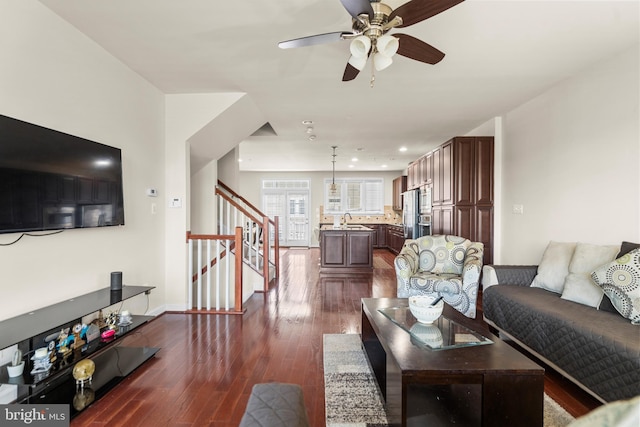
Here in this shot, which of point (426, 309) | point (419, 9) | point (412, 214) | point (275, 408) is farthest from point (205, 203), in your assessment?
point (412, 214)

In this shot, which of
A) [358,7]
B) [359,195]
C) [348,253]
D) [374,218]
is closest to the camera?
[358,7]

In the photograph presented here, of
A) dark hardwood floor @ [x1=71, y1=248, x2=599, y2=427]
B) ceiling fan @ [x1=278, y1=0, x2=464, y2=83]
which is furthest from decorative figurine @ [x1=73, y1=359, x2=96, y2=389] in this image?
ceiling fan @ [x1=278, y1=0, x2=464, y2=83]

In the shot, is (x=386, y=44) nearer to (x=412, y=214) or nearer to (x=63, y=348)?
(x=63, y=348)

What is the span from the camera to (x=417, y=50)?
2.07 m

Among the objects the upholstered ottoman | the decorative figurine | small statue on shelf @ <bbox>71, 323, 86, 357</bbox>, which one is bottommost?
the decorative figurine

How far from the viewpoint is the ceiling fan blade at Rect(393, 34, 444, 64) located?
6.41 feet

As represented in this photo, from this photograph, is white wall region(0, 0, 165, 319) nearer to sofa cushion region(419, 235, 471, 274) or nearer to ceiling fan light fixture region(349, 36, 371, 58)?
ceiling fan light fixture region(349, 36, 371, 58)

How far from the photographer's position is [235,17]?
221 cm

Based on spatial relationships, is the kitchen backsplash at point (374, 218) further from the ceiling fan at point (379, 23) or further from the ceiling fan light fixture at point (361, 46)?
the ceiling fan light fixture at point (361, 46)

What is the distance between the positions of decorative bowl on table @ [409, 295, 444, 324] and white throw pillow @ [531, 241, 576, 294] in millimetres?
1503

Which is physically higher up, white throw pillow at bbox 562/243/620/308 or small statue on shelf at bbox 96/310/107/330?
white throw pillow at bbox 562/243/620/308

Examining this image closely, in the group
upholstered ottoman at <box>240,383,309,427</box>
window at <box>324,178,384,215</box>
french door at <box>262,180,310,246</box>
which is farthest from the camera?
french door at <box>262,180,310,246</box>

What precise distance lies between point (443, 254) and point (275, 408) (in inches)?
121

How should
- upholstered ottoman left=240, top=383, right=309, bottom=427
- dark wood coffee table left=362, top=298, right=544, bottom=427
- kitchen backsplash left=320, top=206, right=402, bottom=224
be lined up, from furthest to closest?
kitchen backsplash left=320, top=206, right=402, bottom=224
dark wood coffee table left=362, top=298, right=544, bottom=427
upholstered ottoman left=240, top=383, right=309, bottom=427
